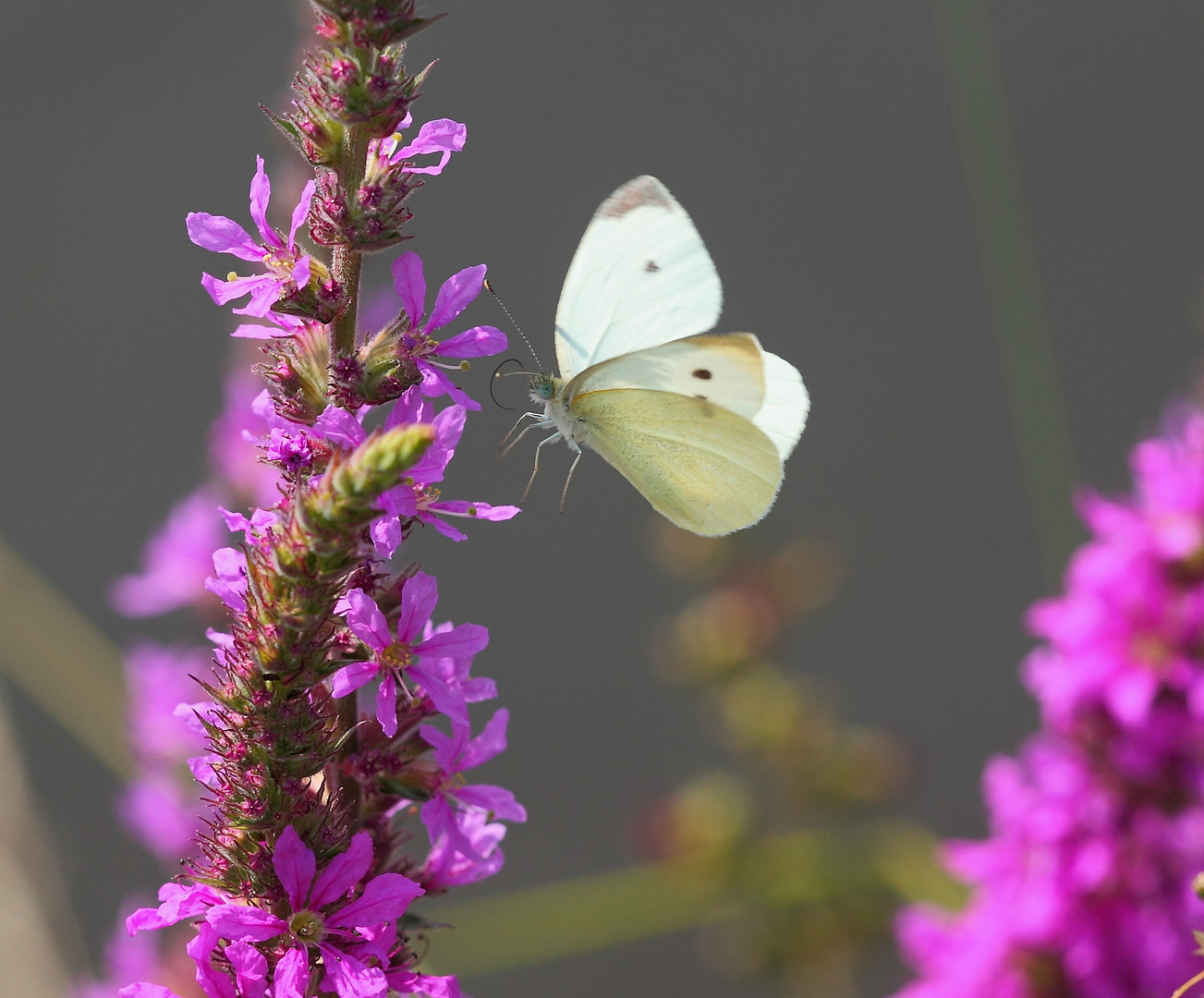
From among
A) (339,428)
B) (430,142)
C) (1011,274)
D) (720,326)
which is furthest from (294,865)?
(720,326)

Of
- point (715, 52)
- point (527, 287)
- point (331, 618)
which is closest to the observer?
point (331, 618)

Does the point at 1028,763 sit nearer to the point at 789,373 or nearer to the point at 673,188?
the point at 789,373

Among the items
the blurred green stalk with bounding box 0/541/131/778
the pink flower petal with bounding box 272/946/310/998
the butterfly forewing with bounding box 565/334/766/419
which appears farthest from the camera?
the blurred green stalk with bounding box 0/541/131/778

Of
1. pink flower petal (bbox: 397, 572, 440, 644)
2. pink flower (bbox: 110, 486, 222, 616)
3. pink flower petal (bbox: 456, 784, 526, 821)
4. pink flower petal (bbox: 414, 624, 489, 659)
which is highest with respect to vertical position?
pink flower (bbox: 110, 486, 222, 616)

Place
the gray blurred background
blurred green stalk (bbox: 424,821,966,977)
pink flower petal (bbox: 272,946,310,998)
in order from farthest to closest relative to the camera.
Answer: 1. the gray blurred background
2. blurred green stalk (bbox: 424,821,966,977)
3. pink flower petal (bbox: 272,946,310,998)

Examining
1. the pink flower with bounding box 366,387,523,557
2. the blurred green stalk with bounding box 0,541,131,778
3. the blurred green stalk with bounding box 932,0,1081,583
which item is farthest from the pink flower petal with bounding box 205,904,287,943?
the blurred green stalk with bounding box 932,0,1081,583

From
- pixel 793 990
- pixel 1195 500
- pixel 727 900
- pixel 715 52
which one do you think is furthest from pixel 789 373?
pixel 715 52

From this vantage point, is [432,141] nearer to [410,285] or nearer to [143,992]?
[410,285]

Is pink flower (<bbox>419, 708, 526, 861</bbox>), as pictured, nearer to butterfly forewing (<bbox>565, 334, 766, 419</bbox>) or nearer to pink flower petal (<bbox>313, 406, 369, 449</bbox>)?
pink flower petal (<bbox>313, 406, 369, 449</bbox>)
